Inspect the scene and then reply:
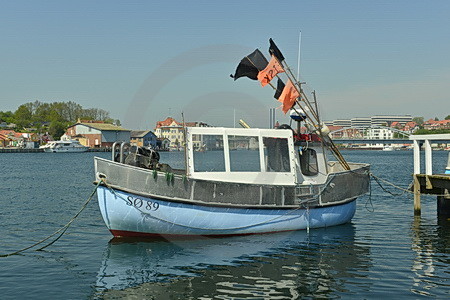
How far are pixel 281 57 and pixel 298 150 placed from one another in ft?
12.8

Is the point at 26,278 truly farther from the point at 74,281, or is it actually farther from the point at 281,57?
the point at 281,57

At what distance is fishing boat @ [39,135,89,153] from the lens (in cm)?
15600

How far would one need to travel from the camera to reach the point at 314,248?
17.7 m

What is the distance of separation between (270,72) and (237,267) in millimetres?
8307

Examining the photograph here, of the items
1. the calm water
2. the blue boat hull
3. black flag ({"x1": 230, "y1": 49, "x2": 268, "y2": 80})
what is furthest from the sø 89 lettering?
black flag ({"x1": 230, "y1": 49, "x2": 268, "y2": 80})

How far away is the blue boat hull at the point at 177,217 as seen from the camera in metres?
16.9

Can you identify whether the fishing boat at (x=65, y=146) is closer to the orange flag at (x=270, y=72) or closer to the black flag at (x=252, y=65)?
the black flag at (x=252, y=65)

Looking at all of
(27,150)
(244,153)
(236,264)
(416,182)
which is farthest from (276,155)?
(27,150)

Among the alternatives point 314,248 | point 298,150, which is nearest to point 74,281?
point 314,248

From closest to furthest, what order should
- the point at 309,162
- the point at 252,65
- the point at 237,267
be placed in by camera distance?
the point at 237,267 → the point at 252,65 → the point at 309,162

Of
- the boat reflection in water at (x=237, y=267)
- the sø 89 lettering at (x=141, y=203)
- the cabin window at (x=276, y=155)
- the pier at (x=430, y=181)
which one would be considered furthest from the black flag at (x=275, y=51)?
the pier at (x=430, y=181)

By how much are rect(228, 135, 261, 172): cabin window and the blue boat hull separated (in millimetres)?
1569

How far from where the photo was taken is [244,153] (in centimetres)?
1853

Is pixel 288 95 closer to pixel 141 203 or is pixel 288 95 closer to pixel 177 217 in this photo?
pixel 177 217
